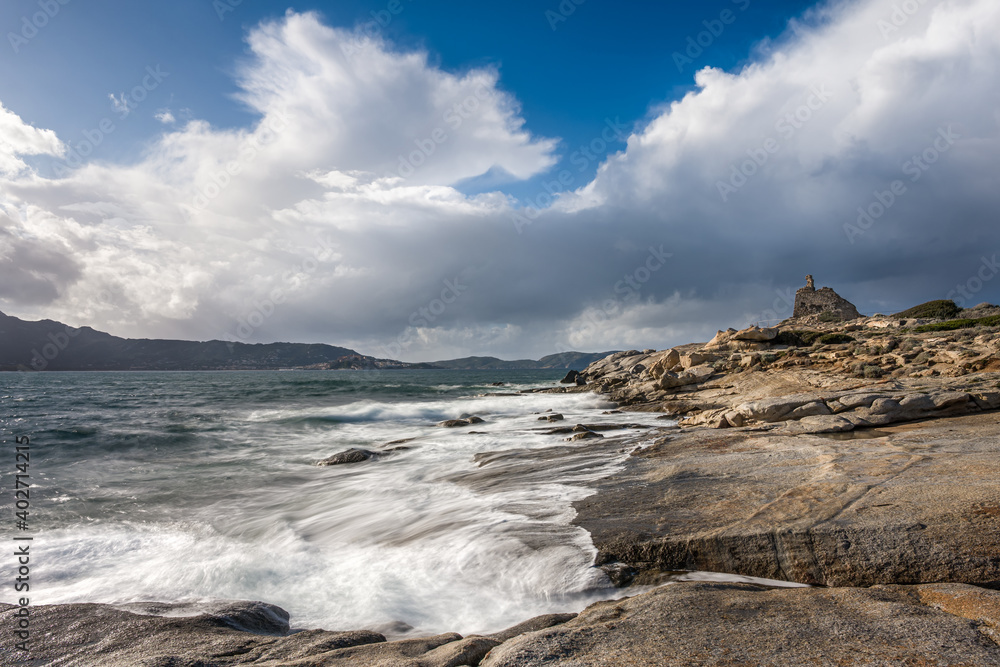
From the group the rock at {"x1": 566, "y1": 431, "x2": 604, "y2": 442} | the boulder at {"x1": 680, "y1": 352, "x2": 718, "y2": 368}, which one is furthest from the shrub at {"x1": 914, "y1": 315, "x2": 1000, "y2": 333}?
the rock at {"x1": 566, "y1": 431, "x2": 604, "y2": 442}

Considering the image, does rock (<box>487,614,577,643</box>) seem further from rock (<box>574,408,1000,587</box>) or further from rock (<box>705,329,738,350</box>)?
rock (<box>705,329,738,350</box>)

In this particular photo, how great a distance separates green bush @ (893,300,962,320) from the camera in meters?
43.7

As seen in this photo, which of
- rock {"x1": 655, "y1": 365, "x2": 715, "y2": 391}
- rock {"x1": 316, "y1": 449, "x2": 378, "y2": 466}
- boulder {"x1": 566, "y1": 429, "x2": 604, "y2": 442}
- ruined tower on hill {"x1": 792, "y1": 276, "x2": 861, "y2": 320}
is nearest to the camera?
boulder {"x1": 566, "y1": 429, "x2": 604, "y2": 442}

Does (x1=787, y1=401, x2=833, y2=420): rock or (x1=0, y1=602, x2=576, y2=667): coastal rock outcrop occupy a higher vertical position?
(x1=787, y1=401, x2=833, y2=420): rock

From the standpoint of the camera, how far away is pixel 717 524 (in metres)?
6.25

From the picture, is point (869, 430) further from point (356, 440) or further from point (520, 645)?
point (356, 440)

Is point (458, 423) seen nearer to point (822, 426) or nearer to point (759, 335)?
point (822, 426)

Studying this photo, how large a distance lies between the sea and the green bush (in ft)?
137

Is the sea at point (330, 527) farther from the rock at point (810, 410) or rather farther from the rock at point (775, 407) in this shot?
the rock at point (810, 410)

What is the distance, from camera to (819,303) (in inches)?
2196

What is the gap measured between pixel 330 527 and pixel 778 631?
8.37 metres

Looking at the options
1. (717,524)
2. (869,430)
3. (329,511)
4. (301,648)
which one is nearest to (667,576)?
(717,524)

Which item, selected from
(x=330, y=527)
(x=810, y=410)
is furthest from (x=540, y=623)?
(x=810, y=410)

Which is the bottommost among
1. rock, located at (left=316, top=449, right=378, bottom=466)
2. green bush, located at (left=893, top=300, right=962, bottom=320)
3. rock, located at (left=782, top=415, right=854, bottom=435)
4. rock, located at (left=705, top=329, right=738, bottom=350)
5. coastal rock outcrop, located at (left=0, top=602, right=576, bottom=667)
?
rock, located at (left=316, top=449, right=378, bottom=466)
